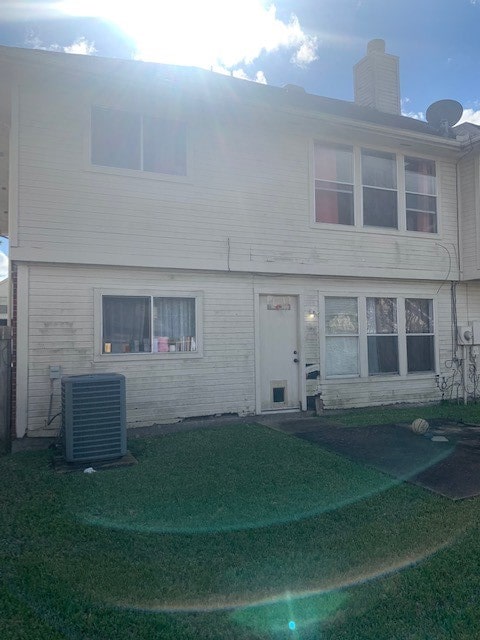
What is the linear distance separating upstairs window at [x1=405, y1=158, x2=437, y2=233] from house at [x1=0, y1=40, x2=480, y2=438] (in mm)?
45

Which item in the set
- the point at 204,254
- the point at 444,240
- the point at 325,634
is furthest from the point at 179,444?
the point at 444,240

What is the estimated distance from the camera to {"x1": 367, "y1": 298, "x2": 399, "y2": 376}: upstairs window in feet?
30.5

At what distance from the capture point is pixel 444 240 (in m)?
9.95

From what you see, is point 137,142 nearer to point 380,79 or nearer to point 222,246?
point 222,246

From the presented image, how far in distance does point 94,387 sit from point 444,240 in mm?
7783

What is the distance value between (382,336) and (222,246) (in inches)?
149

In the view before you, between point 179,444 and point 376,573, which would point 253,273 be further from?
point 376,573

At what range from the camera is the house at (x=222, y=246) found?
690cm

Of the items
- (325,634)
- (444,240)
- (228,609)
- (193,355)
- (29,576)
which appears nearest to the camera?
(325,634)

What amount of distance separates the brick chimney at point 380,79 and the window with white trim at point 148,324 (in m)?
8.49

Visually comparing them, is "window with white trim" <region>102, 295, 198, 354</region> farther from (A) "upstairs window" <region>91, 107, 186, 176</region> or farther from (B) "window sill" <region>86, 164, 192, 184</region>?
(A) "upstairs window" <region>91, 107, 186, 176</region>

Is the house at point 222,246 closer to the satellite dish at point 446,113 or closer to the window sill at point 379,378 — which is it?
the window sill at point 379,378

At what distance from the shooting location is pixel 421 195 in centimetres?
988

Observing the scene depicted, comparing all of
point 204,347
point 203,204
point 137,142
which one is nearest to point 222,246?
point 203,204
